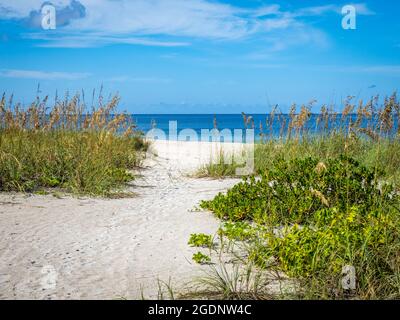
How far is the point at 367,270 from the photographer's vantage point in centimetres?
340

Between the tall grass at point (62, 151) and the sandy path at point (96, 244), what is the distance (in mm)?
512

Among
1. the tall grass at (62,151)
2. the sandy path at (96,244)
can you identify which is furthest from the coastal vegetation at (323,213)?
the tall grass at (62,151)

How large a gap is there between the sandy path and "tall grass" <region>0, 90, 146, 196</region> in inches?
20.2

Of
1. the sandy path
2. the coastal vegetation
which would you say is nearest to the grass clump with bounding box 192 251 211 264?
the sandy path

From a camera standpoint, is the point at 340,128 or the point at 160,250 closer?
the point at 160,250

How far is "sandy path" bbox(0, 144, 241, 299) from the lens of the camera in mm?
3592

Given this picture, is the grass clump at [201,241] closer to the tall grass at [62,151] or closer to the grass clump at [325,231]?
the grass clump at [325,231]

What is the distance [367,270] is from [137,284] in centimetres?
173

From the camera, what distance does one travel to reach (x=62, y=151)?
7.80m

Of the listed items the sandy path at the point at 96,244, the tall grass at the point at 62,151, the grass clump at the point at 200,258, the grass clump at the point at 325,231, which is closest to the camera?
the grass clump at the point at 325,231

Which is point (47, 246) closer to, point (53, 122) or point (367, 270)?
point (367, 270)

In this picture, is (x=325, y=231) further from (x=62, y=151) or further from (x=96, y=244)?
(x=62, y=151)

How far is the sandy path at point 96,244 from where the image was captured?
→ 359 cm
